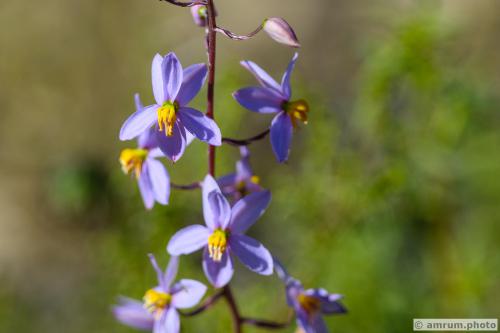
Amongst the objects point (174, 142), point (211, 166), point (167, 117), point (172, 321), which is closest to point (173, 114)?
point (167, 117)

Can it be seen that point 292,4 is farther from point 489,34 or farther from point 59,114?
point 59,114

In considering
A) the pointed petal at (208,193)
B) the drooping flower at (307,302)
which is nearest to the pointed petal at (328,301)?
the drooping flower at (307,302)

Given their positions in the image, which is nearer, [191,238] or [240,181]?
[191,238]

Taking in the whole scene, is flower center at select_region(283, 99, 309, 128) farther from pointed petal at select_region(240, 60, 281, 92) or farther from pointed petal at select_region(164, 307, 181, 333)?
pointed petal at select_region(164, 307, 181, 333)

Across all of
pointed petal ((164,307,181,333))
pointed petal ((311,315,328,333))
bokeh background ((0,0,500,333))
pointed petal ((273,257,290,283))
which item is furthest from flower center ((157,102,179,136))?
bokeh background ((0,0,500,333))

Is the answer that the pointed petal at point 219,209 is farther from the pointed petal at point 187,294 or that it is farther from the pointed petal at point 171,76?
the pointed petal at point 171,76

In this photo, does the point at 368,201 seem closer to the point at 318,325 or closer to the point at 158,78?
the point at 318,325

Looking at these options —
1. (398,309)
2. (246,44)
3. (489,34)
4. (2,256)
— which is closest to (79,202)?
(2,256)
